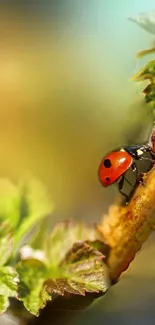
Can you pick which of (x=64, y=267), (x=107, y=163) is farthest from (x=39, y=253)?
(x=107, y=163)

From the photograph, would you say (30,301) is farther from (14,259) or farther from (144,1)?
(144,1)

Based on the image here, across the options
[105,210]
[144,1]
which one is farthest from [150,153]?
[144,1]

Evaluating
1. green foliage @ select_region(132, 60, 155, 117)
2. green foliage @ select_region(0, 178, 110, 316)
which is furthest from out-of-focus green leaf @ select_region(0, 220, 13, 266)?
green foliage @ select_region(132, 60, 155, 117)

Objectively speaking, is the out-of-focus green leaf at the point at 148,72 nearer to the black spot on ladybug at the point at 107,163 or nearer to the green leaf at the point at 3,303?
the black spot on ladybug at the point at 107,163

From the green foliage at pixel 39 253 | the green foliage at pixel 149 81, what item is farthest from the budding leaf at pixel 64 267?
the green foliage at pixel 149 81

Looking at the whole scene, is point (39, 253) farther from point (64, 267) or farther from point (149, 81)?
point (149, 81)

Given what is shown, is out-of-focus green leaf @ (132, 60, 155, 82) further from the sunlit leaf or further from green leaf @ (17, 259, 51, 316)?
green leaf @ (17, 259, 51, 316)
